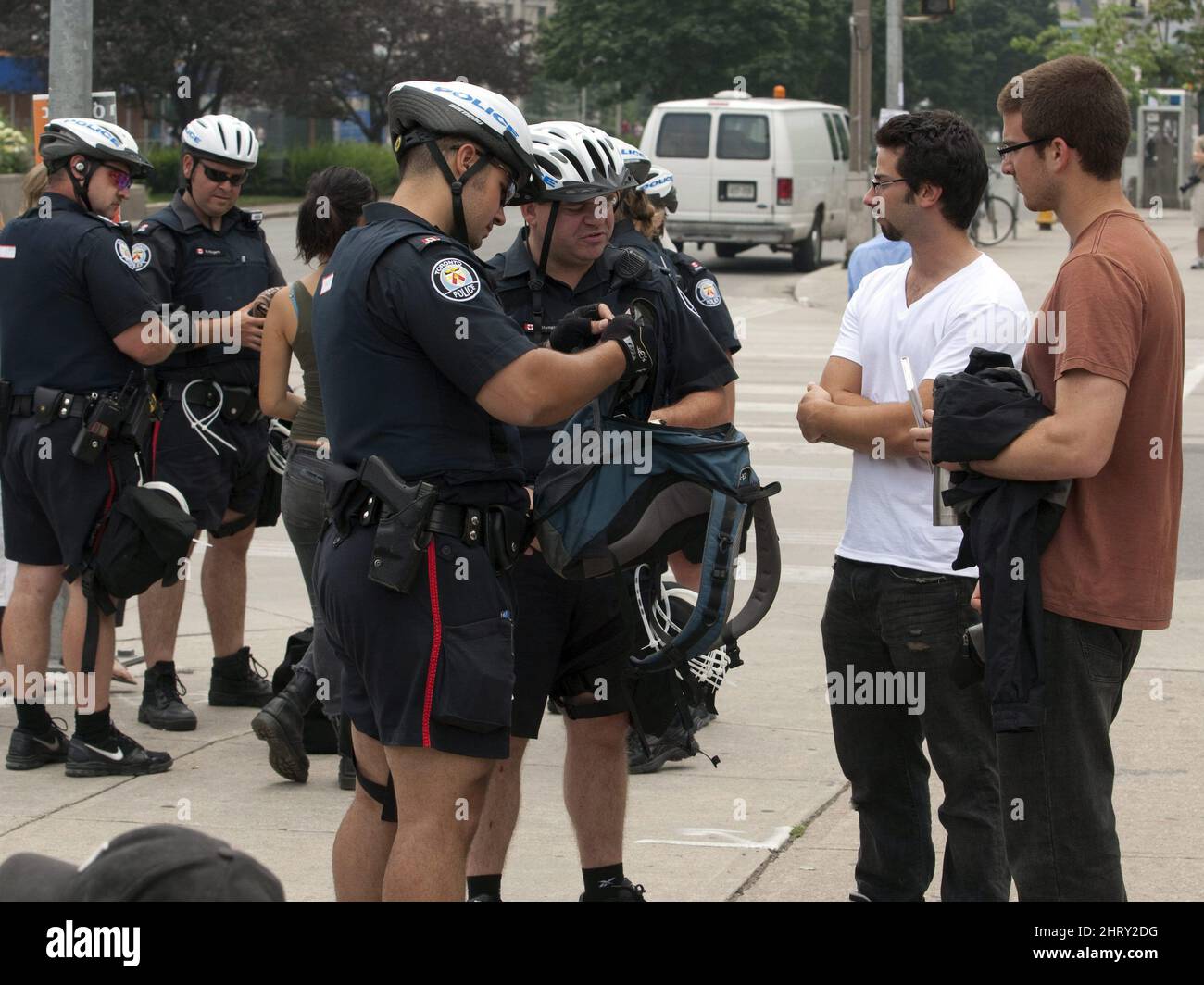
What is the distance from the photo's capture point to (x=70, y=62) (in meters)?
7.40

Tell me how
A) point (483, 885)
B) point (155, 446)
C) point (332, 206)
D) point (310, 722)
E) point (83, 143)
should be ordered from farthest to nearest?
point (155, 446) < point (310, 722) < point (83, 143) < point (332, 206) < point (483, 885)

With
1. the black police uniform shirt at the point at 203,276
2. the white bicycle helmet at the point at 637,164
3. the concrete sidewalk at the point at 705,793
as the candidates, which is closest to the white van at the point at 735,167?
the concrete sidewalk at the point at 705,793

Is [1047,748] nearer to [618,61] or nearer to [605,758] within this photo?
[605,758]

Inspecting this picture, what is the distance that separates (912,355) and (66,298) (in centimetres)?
304

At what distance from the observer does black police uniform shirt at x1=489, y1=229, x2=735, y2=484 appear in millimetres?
4652

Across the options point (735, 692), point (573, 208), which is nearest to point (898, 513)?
point (573, 208)

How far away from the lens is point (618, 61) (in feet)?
180

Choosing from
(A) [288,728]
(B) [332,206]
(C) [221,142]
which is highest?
(C) [221,142]

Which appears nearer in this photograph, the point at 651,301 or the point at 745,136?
the point at 651,301

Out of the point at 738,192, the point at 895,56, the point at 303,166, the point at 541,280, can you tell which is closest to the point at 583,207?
the point at 541,280

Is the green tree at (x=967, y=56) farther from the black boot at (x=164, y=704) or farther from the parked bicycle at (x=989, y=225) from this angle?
the black boot at (x=164, y=704)

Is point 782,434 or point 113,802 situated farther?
point 782,434

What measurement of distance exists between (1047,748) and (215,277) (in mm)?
3990

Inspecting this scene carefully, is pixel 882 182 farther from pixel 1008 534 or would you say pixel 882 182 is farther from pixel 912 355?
pixel 1008 534
